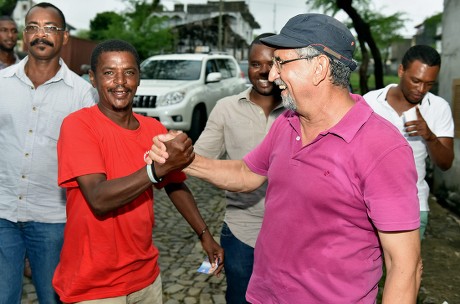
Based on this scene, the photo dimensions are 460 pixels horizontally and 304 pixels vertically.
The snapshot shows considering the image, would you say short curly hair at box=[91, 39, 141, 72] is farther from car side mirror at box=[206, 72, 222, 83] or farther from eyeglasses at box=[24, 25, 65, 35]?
car side mirror at box=[206, 72, 222, 83]

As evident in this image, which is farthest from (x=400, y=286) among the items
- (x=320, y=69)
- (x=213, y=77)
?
(x=213, y=77)

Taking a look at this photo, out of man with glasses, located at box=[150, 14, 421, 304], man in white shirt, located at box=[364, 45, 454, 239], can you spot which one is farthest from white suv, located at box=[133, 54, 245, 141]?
man with glasses, located at box=[150, 14, 421, 304]

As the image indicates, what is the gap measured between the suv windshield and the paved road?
429 centimetres


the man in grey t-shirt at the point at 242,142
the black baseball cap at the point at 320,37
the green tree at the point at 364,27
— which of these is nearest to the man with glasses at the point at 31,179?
the man in grey t-shirt at the point at 242,142

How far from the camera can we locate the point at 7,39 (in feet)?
19.0

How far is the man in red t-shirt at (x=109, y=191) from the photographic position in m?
2.40

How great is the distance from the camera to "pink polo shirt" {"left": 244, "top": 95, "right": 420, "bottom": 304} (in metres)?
1.89

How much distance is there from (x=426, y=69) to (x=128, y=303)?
258cm

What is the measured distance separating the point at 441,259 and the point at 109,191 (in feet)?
15.1

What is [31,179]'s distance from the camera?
3223mm

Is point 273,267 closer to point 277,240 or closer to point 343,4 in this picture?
point 277,240

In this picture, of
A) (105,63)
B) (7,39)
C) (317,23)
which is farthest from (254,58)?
(7,39)

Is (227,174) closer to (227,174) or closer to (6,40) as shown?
(227,174)

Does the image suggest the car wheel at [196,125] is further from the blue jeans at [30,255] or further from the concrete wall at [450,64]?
the blue jeans at [30,255]
